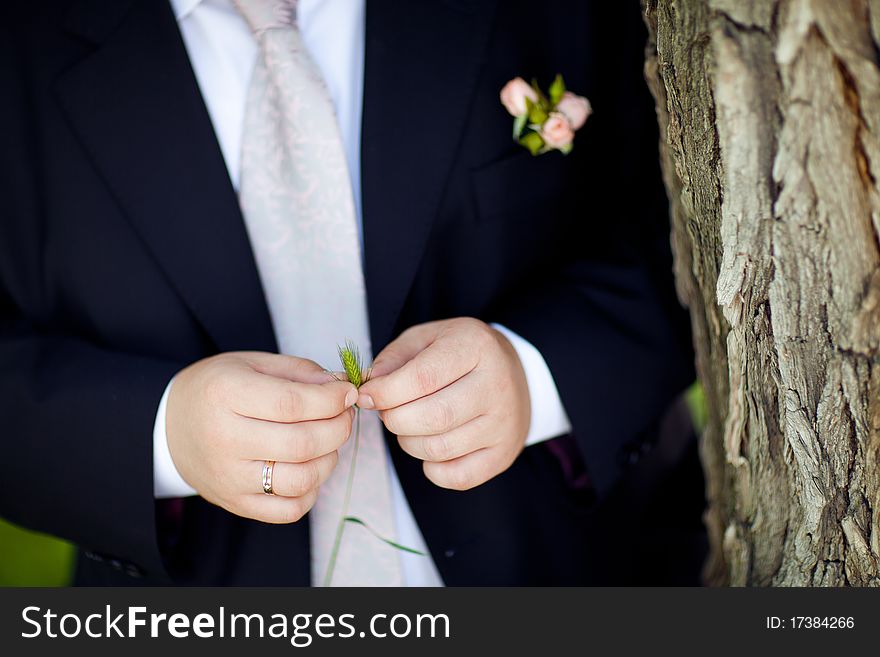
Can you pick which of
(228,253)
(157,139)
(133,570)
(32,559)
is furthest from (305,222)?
(32,559)

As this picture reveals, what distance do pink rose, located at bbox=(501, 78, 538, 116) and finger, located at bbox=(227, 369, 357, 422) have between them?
50cm

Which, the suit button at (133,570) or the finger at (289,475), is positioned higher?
the finger at (289,475)

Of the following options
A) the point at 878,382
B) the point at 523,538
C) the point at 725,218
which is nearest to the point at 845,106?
the point at 725,218

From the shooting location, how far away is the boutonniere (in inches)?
44.8

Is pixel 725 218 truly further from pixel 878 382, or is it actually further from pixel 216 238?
pixel 216 238

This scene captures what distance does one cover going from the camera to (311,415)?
925 mm

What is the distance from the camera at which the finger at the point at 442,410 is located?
950 mm

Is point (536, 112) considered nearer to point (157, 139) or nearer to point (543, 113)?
point (543, 113)

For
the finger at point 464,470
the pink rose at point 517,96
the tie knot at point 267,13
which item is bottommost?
the finger at point 464,470

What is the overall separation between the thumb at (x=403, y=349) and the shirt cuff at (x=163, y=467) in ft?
1.17

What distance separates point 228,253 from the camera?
1.14 meters

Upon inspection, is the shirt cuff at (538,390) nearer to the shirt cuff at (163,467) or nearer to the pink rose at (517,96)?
the pink rose at (517,96)

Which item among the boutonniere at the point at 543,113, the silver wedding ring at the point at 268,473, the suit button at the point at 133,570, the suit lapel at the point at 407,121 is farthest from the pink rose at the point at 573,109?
the suit button at the point at 133,570

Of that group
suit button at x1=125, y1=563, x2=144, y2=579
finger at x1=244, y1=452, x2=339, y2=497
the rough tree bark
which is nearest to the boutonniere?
the rough tree bark
